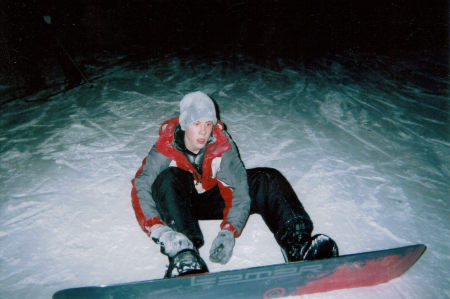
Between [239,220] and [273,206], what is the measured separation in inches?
9.3

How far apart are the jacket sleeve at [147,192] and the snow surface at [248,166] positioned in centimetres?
36

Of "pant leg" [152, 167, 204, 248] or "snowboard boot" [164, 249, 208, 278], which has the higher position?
"pant leg" [152, 167, 204, 248]

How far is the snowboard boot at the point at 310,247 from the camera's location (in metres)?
1.40

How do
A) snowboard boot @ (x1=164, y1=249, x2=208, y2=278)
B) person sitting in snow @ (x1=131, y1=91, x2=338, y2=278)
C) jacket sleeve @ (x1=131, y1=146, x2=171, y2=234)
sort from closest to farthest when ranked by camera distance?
1. snowboard boot @ (x1=164, y1=249, x2=208, y2=278)
2. person sitting in snow @ (x1=131, y1=91, x2=338, y2=278)
3. jacket sleeve @ (x1=131, y1=146, x2=171, y2=234)

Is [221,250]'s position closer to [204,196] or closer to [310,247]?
[204,196]

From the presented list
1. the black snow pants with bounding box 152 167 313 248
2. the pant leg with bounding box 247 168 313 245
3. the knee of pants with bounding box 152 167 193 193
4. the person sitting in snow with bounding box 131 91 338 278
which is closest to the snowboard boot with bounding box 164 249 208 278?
the person sitting in snow with bounding box 131 91 338 278

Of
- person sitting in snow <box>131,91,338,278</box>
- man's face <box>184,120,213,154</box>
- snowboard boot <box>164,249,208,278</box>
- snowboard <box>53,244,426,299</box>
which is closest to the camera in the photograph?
snowboard <box>53,244,426,299</box>

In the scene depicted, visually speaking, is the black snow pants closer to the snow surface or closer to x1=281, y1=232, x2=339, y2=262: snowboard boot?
x1=281, y1=232, x2=339, y2=262: snowboard boot

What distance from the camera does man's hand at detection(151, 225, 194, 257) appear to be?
1.40m

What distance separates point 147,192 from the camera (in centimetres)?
161

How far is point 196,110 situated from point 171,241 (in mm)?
798

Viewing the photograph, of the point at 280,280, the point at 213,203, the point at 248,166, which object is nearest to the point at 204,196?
the point at 213,203

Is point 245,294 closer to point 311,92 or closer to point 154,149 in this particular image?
point 154,149

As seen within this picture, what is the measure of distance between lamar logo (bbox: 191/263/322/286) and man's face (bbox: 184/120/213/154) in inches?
31.3
